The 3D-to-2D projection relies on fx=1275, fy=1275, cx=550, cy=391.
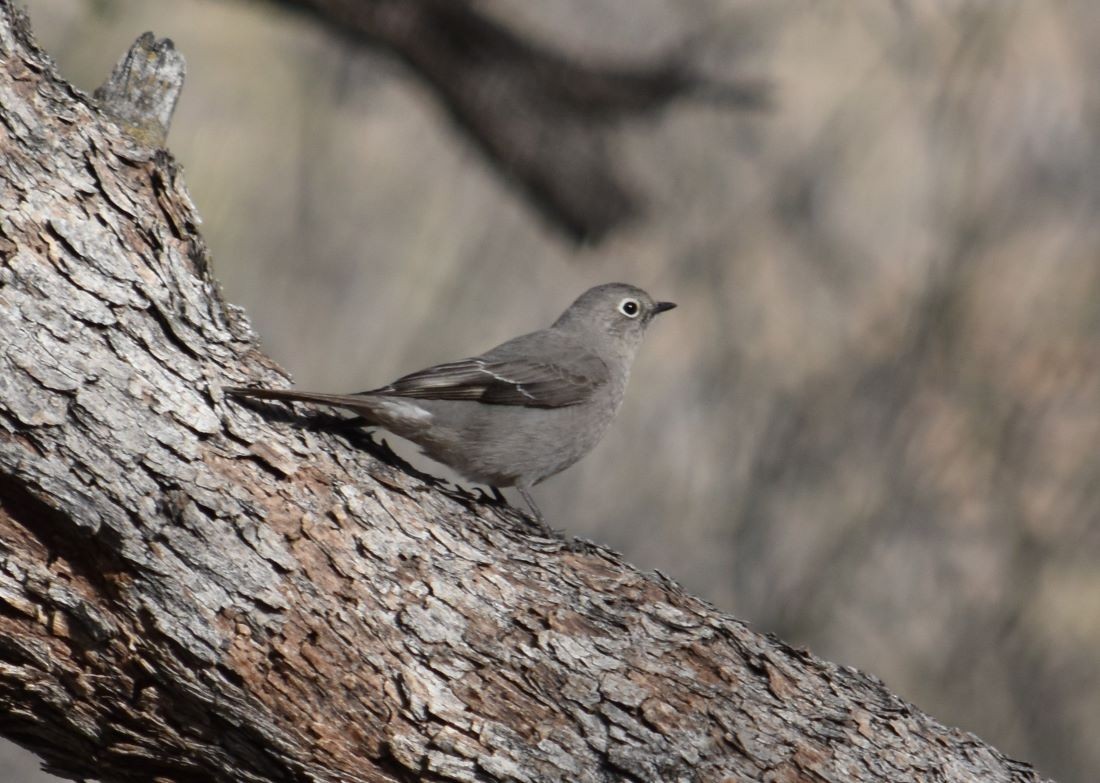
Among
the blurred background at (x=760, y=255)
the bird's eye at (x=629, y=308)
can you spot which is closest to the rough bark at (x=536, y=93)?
the blurred background at (x=760, y=255)

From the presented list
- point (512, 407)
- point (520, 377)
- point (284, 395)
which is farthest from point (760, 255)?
point (284, 395)

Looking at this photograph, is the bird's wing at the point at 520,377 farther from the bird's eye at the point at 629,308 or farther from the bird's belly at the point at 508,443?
the bird's eye at the point at 629,308

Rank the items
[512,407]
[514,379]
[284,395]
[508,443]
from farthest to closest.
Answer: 1. [514,379]
2. [512,407]
3. [508,443]
4. [284,395]

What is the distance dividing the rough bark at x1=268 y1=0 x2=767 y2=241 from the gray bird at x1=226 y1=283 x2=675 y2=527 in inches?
108

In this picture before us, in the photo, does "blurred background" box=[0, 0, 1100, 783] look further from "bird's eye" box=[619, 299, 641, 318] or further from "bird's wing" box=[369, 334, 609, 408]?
"bird's wing" box=[369, 334, 609, 408]

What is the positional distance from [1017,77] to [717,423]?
9.87 feet

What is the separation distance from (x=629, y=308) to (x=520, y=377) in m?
1.22

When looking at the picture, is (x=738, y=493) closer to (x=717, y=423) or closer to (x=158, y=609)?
(x=717, y=423)

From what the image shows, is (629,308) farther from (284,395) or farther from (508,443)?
(284,395)

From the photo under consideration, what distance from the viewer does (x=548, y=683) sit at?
3.69 m

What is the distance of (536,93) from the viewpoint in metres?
8.90

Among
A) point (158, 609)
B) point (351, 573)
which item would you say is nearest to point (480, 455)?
point (351, 573)

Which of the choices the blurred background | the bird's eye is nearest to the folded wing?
the bird's eye

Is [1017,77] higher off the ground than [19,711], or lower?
higher
